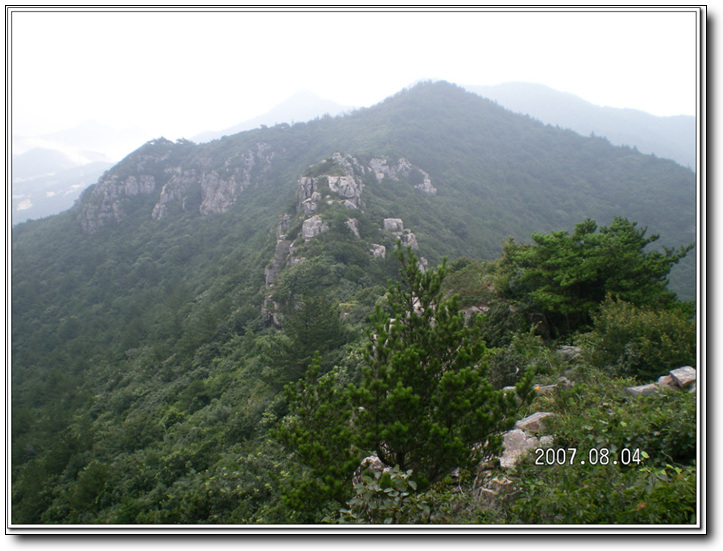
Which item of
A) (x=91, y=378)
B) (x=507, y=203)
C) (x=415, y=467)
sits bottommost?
(x=91, y=378)

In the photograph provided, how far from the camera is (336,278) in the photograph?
22016 mm

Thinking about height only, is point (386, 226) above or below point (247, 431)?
above

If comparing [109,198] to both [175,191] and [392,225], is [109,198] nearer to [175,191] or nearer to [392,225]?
[175,191]

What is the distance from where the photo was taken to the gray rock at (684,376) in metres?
4.71

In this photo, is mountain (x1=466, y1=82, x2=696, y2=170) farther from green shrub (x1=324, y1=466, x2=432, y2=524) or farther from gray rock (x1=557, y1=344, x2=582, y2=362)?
green shrub (x1=324, y1=466, x2=432, y2=524)

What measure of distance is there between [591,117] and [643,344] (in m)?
176

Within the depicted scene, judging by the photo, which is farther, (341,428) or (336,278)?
(336,278)

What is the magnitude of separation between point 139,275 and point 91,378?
996 inches

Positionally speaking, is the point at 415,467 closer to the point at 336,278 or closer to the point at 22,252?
the point at 336,278

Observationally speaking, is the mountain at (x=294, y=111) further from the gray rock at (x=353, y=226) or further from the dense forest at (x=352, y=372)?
the gray rock at (x=353, y=226)

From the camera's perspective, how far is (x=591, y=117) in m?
144

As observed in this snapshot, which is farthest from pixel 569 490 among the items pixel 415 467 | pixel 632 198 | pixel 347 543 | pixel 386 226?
pixel 632 198

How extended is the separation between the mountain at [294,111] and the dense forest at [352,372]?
12355 cm

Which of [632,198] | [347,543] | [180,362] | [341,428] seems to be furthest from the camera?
[632,198]
